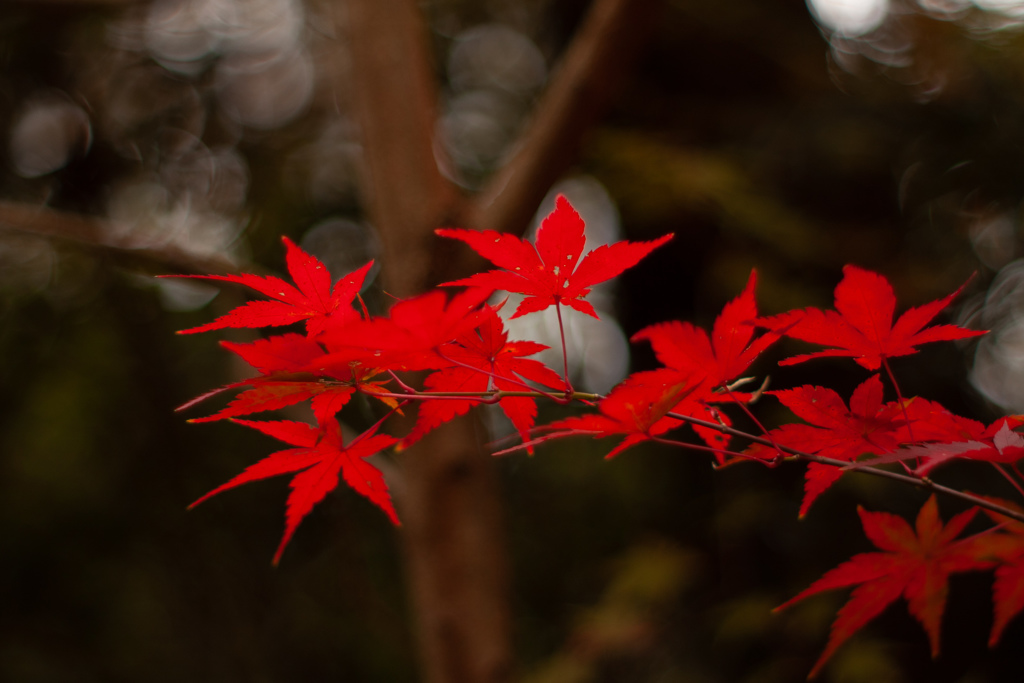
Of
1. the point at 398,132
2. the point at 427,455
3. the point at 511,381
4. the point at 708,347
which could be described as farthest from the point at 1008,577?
the point at 398,132

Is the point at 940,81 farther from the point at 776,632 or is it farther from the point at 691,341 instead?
the point at 691,341

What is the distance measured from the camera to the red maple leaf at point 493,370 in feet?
1.83

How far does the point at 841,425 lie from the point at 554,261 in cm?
31

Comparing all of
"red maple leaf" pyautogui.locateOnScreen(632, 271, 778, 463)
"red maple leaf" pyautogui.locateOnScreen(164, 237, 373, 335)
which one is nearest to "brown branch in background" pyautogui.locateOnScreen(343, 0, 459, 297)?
"red maple leaf" pyautogui.locateOnScreen(164, 237, 373, 335)

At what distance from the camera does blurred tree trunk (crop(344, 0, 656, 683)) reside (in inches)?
46.2

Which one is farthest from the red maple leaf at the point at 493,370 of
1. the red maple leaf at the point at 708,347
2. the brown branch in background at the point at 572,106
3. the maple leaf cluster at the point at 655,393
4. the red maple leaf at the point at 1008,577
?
the brown branch in background at the point at 572,106

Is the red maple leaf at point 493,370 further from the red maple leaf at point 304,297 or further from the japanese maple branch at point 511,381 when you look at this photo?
the red maple leaf at point 304,297

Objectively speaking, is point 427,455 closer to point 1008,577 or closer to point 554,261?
point 554,261

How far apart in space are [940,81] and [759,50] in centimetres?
72

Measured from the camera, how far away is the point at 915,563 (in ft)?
1.83

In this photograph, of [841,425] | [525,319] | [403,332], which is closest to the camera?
[403,332]

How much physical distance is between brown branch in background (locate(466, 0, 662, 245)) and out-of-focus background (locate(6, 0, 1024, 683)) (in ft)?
0.40

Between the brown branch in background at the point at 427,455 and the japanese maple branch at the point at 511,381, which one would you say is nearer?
the japanese maple branch at the point at 511,381

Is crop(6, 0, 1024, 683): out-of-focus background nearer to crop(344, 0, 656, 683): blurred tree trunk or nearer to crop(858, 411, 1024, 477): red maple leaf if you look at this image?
crop(344, 0, 656, 683): blurred tree trunk
